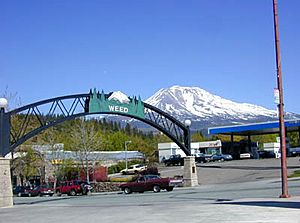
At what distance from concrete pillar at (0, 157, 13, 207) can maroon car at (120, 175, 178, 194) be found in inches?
552

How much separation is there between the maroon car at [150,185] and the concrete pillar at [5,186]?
14010 millimetres

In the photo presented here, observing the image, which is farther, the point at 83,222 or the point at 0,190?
the point at 0,190

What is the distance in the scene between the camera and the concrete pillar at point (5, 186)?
29950 millimetres

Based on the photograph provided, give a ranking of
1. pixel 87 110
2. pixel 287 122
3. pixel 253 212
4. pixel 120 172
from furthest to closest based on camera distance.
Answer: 1. pixel 120 172
2. pixel 287 122
3. pixel 87 110
4. pixel 253 212

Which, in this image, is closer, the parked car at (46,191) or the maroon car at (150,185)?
the maroon car at (150,185)

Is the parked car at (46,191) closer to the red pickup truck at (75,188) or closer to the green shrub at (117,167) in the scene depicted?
the red pickup truck at (75,188)

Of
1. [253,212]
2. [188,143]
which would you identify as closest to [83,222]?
[253,212]

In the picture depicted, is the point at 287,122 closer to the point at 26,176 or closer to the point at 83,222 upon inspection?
the point at 26,176

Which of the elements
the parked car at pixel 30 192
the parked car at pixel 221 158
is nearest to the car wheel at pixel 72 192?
the parked car at pixel 30 192

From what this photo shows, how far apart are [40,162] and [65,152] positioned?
5.83m

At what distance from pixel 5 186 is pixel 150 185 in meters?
14.7

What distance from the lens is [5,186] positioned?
3017cm

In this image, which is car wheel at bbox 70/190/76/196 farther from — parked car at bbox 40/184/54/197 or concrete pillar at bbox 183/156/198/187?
concrete pillar at bbox 183/156/198/187

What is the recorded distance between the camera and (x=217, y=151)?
360 feet
